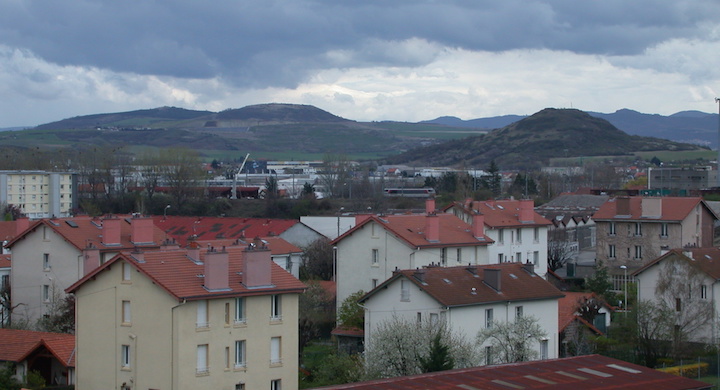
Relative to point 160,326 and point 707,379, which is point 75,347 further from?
point 707,379

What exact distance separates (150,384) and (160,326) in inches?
63.0

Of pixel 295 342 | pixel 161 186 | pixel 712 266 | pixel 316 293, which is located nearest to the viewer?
pixel 295 342

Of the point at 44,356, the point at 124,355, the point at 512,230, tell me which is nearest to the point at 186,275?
the point at 124,355

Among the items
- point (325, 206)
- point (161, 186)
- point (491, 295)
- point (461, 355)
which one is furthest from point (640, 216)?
point (161, 186)

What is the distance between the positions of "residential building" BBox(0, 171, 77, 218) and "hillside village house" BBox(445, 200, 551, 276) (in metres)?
69.5

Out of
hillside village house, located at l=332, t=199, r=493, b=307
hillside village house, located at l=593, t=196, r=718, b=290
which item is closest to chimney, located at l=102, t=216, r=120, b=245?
hillside village house, located at l=332, t=199, r=493, b=307

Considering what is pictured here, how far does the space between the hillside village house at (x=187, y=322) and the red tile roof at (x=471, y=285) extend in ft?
23.8

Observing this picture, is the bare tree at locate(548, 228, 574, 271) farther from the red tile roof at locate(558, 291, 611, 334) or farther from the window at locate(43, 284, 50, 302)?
the window at locate(43, 284, 50, 302)

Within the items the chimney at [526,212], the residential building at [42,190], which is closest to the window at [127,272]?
the chimney at [526,212]

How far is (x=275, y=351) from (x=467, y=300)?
343 inches

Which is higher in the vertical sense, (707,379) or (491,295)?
(491,295)

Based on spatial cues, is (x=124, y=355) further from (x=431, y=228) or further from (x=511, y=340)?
(x=431, y=228)

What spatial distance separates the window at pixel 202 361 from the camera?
1158 inches

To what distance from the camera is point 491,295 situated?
126 ft
